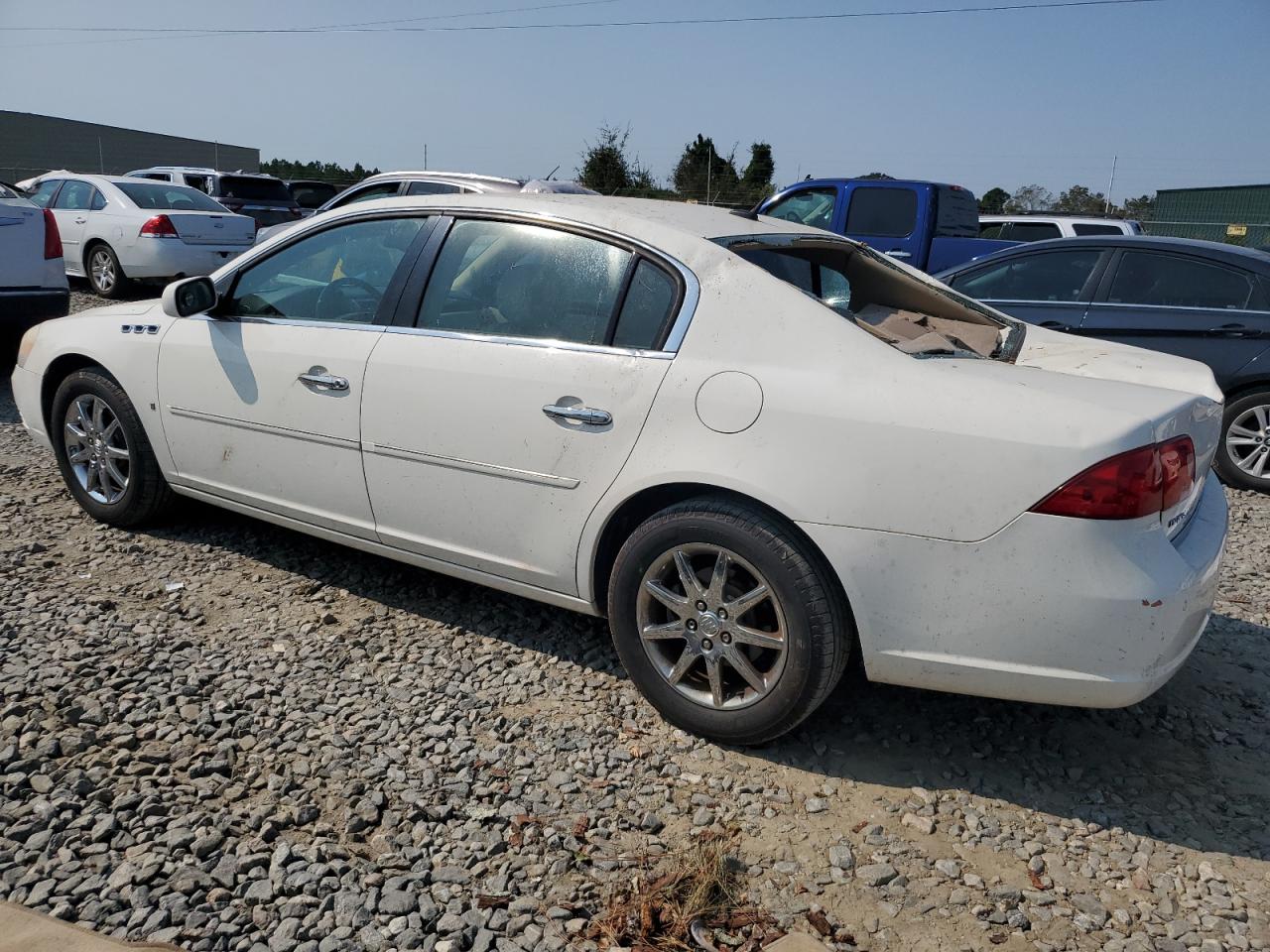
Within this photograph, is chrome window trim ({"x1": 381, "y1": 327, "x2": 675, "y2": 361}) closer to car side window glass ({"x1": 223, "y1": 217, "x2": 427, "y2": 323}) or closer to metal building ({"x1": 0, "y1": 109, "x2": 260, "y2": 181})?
car side window glass ({"x1": 223, "y1": 217, "x2": 427, "y2": 323})

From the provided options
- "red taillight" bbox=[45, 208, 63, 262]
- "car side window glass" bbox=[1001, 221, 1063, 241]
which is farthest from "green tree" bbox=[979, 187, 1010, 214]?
"red taillight" bbox=[45, 208, 63, 262]

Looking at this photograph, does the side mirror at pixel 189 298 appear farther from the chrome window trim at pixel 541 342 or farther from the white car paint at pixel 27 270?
the white car paint at pixel 27 270

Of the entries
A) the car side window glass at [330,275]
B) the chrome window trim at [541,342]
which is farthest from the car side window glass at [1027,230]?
the chrome window trim at [541,342]

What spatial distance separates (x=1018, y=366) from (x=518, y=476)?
160 centimetres

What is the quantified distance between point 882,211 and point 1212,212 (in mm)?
21104

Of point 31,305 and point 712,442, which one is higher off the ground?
point 712,442

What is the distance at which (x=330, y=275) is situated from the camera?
3969mm

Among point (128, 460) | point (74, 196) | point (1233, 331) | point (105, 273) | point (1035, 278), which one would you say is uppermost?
point (74, 196)

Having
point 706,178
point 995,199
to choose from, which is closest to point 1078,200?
point 995,199

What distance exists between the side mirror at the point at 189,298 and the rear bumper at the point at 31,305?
4638 millimetres

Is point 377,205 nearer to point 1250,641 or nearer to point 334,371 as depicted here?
point 334,371

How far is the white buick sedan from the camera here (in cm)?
257

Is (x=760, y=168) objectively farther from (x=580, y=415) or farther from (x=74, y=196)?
(x=580, y=415)

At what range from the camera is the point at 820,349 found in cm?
284
